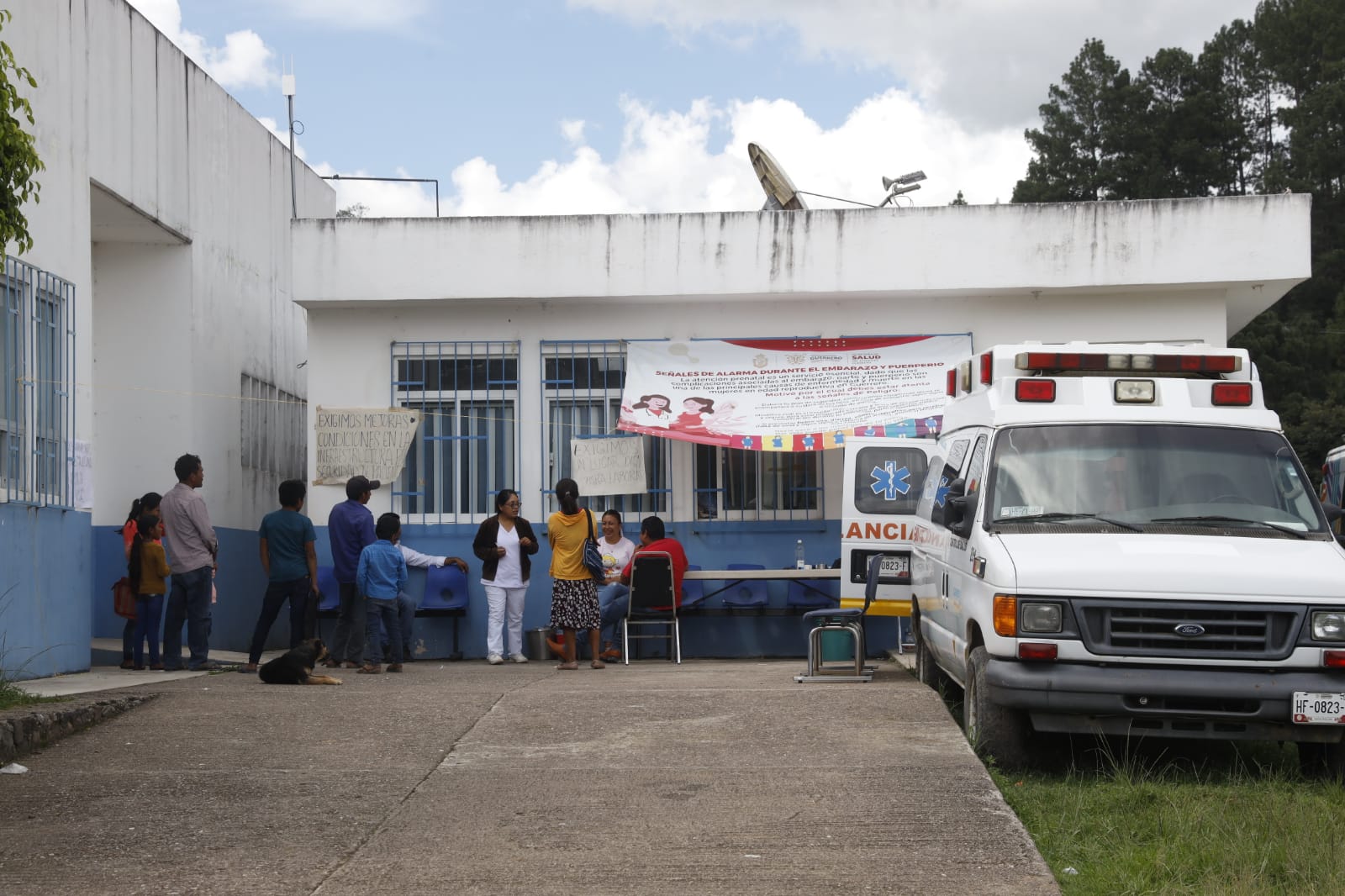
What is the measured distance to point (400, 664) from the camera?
40.2ft

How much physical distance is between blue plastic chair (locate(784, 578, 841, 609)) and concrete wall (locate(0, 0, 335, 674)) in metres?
5.85

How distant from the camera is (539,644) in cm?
1397

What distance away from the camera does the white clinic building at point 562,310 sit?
14.3 metres

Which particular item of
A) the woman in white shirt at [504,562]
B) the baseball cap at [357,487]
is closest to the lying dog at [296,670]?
the baseball cap at [357,487]

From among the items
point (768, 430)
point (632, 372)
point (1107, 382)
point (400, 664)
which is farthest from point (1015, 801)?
point (632, 372)

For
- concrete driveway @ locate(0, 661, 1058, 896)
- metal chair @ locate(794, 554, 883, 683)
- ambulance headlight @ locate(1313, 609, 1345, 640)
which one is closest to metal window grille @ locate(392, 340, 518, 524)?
metal chair @ locate(794, 554, 883, 683)

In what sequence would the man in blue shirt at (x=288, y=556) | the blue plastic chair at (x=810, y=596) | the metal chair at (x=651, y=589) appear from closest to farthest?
the man in blue shirt at (x=288, y=556), the metal chair at (x=651, y=589), the blue plastic chair at (x=810, y=596)

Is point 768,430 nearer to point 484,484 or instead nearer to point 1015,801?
point 484,484

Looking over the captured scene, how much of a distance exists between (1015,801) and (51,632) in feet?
25.1

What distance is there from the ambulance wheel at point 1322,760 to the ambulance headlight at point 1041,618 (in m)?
1.50

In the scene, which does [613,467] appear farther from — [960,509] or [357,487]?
[960,509]

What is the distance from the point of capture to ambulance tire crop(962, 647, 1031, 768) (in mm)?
7273

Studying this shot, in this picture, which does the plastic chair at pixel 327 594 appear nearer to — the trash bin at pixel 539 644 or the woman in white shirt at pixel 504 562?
the woman in white shirt at pixel 504 562

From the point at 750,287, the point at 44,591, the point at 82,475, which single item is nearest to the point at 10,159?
the point at 44,591
